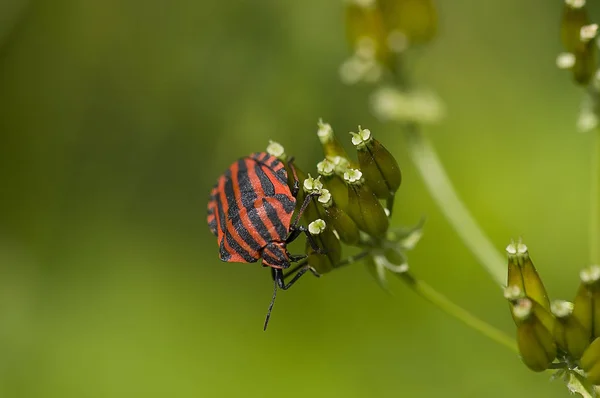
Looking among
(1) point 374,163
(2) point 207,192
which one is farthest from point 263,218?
(2) point 207,192

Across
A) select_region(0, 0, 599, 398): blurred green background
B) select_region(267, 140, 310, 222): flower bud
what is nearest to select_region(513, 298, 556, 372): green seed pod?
select_region(267, 140, 310, 222): flower bud

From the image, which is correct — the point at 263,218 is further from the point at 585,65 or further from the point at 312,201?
the point at 585,65

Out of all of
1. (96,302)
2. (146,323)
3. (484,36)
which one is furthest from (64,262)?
(484,36)

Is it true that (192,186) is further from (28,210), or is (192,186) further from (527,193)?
(527,193)

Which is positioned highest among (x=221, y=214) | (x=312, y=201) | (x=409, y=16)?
(x=409, y=16)

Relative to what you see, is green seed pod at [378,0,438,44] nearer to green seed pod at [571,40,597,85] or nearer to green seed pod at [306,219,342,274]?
green seed pod at [571,40,597,85]

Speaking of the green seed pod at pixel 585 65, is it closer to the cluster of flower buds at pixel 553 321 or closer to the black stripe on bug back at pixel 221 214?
the cluster of flower buds at pixel 553 321
